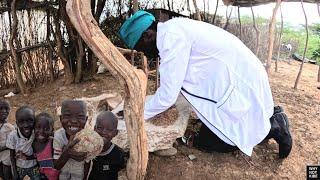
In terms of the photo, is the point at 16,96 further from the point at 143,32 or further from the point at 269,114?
the point at 269,114

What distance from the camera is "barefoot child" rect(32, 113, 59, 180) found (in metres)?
2.54

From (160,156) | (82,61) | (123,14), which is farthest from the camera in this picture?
(123,14)

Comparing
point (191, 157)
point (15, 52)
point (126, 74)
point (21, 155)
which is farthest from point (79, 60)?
point (126, 74)

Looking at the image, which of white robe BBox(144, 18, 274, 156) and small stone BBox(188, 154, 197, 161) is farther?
small stone BBox(188, 154, 197, 161)

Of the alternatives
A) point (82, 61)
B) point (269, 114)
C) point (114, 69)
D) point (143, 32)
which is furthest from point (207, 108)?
point (82, 61)

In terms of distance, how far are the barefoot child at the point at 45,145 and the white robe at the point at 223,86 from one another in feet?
2.87

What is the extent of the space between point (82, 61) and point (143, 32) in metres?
2.80

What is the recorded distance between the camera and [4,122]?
113 inches

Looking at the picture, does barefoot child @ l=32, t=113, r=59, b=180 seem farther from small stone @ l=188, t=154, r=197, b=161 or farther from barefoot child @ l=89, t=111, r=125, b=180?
small stone @ l=188, t=154, r=197, b=161

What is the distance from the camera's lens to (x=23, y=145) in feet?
8.64

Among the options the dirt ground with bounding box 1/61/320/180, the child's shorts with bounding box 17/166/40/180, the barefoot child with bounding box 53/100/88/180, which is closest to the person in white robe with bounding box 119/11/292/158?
the dirt ground with bounding box 1/61/320/180

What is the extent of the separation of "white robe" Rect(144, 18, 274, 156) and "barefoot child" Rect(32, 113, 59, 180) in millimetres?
874

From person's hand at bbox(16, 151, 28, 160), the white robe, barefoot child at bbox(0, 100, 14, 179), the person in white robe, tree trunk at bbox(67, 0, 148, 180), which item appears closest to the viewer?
tree trunk at bbox(67, 0, 148, 180)

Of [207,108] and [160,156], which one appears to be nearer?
[207,108]
